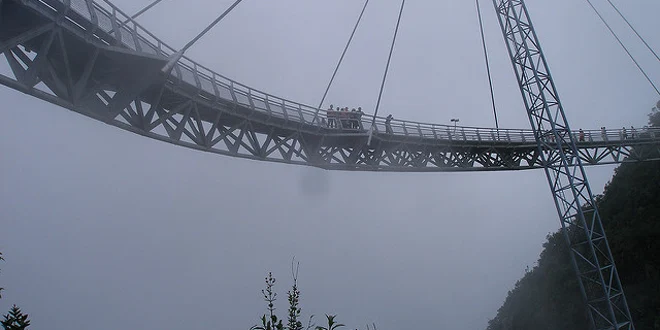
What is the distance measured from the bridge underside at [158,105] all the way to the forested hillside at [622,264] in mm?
14067

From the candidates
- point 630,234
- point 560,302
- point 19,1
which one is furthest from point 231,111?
point 560,302

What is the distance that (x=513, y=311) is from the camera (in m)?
56.3

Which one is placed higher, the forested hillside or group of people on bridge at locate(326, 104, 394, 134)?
group of people on bridge at locate(326, 104, 394, 134)

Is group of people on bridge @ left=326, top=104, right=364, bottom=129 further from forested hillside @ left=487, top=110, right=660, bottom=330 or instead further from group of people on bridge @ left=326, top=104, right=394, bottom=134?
forested hillside @ left=487, top=110, right=660, bottom=330

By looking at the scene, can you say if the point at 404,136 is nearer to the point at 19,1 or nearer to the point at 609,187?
the point at 19,1

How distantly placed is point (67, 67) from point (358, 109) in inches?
528

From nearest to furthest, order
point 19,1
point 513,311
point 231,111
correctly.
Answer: point 19,1, point 231,111, point 513,311

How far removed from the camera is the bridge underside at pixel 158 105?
11.9m

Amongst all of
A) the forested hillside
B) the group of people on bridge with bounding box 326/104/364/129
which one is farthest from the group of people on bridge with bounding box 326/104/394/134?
the forested hillside

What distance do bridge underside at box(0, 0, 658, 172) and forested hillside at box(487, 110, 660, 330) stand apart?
14.1 meters

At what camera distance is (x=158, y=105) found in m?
16.4

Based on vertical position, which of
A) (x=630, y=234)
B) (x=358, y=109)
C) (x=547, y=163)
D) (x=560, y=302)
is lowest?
(x=560, y=302)

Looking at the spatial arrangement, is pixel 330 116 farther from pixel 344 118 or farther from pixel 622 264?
pixel 622 264

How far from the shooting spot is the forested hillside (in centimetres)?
3412
